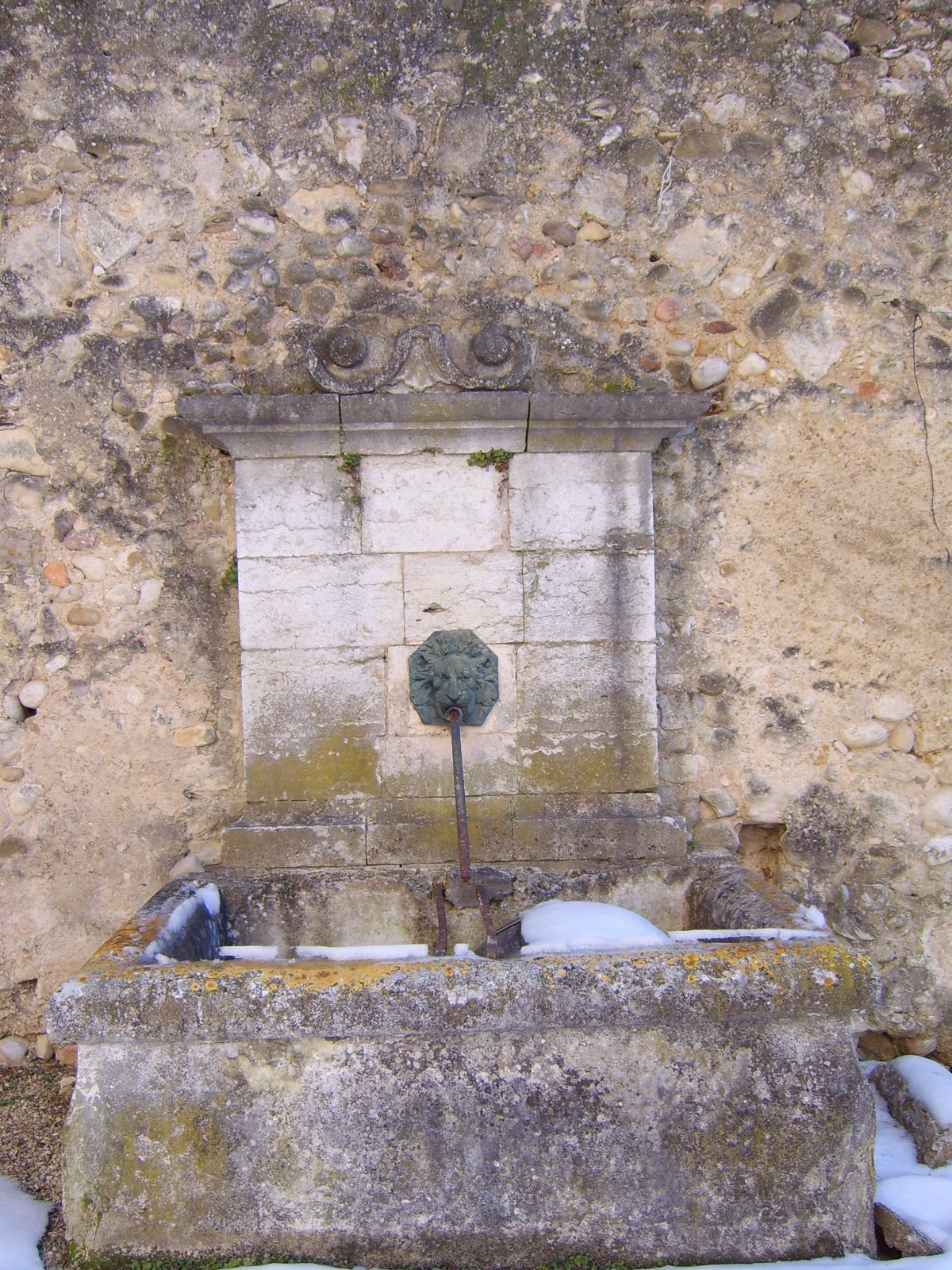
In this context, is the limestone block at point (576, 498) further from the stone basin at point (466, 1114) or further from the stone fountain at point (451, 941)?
the stone basin at point (466, 1114)

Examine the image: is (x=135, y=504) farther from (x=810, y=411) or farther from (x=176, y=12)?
(x=810, y=411)

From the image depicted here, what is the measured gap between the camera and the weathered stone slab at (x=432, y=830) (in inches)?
116

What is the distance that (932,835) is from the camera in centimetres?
311

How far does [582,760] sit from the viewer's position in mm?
2984

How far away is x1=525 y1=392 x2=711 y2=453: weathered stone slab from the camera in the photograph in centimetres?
286

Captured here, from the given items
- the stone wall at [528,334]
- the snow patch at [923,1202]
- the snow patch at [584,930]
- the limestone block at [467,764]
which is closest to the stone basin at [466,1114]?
the snow patch at [584,930]

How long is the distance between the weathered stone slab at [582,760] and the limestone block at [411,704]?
82mm

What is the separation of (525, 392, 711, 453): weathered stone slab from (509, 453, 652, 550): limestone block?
0.04 meters

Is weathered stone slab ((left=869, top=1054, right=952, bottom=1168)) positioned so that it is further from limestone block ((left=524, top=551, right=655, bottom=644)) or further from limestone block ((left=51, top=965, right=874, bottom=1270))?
limestone block ((left=524, top=551, right=655, bottom=644))

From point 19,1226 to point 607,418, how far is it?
2.68m

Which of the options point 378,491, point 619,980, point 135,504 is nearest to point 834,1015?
point 619,980

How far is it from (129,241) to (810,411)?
7.60 feet

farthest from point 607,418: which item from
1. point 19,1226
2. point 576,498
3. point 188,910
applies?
point 19,1226

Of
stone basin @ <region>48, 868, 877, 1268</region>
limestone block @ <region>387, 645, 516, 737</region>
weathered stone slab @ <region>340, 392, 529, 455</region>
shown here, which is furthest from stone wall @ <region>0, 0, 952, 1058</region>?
stone basin @ <region>48, 868, 877, 1268</region>
